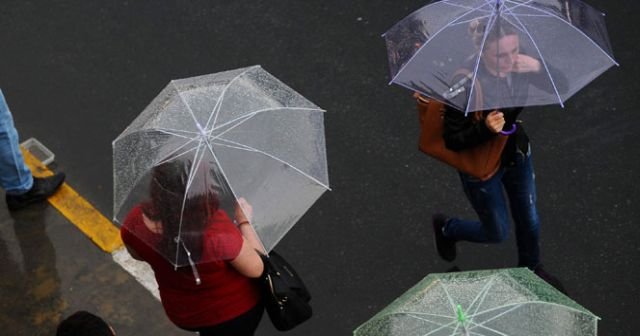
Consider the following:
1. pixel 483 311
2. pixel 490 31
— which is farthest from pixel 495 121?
pixel 483 311

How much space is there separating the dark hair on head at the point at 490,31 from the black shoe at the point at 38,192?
3094 millimetres

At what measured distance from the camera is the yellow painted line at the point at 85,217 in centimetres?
610

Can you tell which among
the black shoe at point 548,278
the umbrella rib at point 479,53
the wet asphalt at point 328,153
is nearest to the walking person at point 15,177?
the wet asphalt at point 328,153

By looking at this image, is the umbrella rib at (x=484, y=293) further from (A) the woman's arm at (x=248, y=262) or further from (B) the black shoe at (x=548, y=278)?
(B) the black shoe at (x=548, y=278)

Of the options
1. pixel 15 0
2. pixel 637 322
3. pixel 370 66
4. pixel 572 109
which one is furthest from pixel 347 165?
pixel 15 0

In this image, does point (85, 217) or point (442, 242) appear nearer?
point (442, 242)

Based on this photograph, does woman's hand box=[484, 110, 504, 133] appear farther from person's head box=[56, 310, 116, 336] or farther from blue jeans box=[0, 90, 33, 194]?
blue jeans box=[0, 90, 33, 194]

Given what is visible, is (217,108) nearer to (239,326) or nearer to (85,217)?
(239,326)

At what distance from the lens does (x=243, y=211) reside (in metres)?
4.08

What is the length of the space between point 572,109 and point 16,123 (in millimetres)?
3887

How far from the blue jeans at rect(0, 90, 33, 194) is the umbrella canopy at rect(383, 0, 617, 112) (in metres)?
2.47

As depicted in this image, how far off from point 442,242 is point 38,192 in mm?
2636

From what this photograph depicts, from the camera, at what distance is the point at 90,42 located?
7.44 metres

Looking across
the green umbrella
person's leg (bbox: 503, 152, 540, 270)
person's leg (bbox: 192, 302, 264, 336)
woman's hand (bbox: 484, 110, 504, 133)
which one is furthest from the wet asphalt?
the green umbrella
